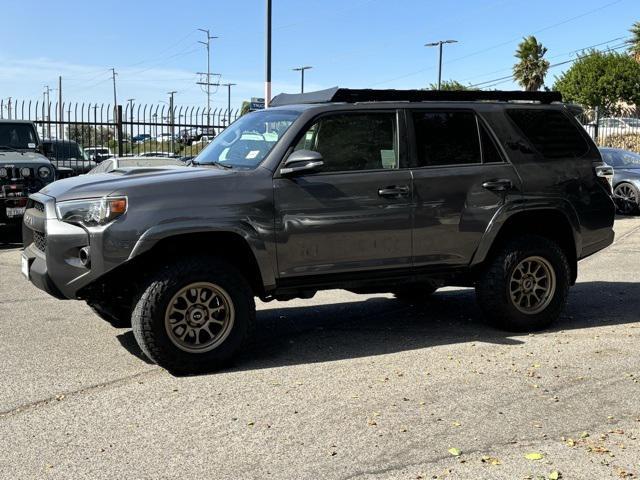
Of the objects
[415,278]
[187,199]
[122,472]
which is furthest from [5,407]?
[415,278]

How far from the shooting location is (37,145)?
1366 cm

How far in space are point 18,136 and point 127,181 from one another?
9496mm

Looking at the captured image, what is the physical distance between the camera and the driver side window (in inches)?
222

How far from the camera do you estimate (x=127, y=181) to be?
513 cm

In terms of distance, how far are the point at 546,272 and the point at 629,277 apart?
3.33m

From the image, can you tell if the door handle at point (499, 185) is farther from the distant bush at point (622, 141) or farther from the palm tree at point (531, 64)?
the palm tree at point (531, 64)

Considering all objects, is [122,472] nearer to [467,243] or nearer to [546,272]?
[467,243]

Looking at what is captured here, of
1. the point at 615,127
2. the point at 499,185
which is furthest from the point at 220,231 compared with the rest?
the point at 615,127

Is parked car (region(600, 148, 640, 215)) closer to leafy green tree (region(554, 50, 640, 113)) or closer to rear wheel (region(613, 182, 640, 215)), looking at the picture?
rear wheel (region(613, 182, 640, 215))

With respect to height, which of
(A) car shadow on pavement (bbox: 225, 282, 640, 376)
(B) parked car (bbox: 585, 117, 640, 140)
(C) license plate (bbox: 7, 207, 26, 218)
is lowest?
(A) car shadow on pavement (bbox: 225, 282, 640, 376)

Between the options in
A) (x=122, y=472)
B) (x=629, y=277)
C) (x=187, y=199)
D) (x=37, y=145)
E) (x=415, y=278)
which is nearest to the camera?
(x=122, y=472)

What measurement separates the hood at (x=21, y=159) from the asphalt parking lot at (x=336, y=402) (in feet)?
19.9

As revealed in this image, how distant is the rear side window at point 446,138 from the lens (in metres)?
6.00

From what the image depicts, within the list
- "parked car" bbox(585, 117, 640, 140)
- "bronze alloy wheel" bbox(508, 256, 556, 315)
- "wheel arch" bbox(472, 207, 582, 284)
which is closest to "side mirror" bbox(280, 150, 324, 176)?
"wheel arch" bbox(472, 207, 582, 284)
